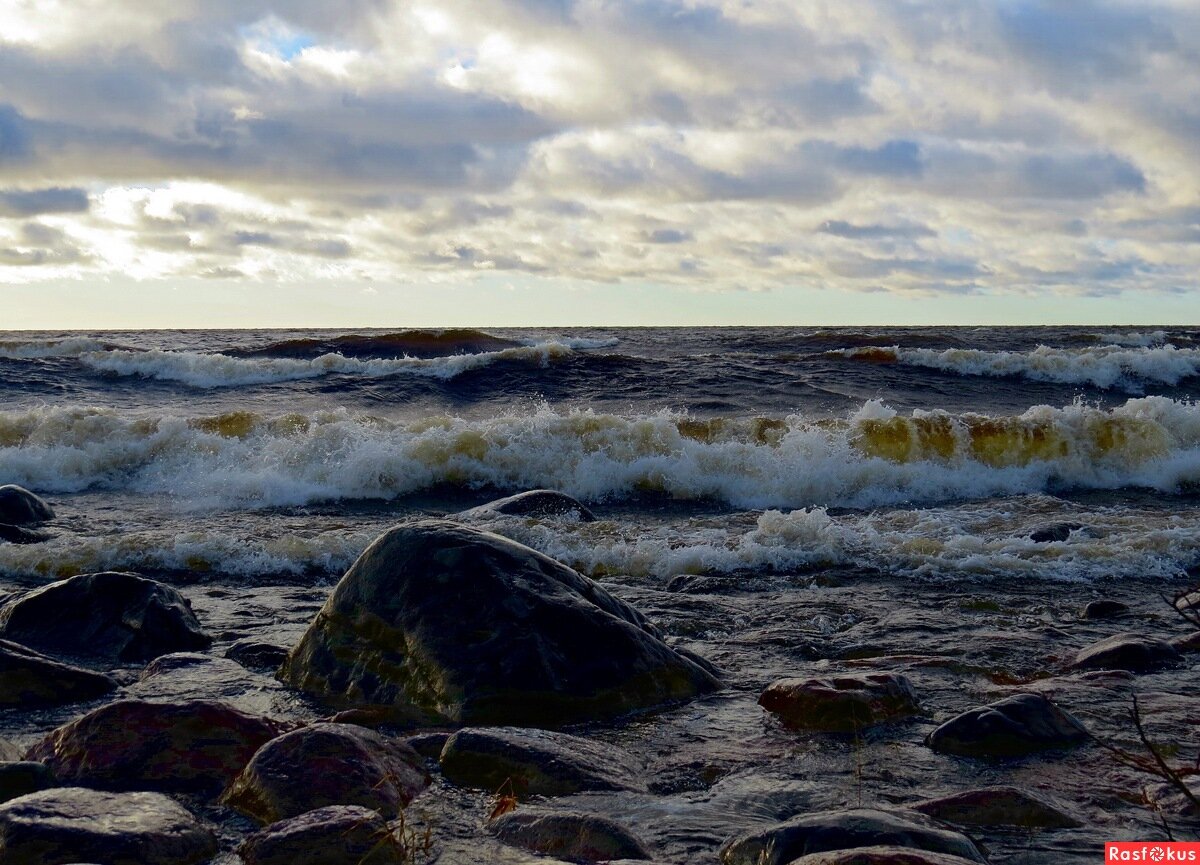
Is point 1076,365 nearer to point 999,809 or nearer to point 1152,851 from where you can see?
point 999,809

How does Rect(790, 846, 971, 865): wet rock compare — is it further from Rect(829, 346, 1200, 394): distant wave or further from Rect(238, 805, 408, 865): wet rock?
Rect(829, 346, 1200, 394): distant wave

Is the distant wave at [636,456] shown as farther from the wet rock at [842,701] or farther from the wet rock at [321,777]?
the wet rock at [321,777]

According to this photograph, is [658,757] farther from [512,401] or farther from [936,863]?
[512,401]

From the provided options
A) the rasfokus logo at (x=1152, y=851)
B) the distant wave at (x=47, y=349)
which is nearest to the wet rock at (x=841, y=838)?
the rasfokus logo at (x=1152, y=851)

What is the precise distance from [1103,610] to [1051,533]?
2092mm

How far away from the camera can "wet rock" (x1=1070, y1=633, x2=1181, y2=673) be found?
5082 millimetres

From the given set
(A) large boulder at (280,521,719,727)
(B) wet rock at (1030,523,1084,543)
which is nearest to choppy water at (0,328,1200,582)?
(B) wet rock at (1030,523,1084,543)

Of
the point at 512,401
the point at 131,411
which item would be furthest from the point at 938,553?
the point at 131,411

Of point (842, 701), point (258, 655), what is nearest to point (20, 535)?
point (258, 655)

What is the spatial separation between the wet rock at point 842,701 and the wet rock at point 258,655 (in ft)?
8.03

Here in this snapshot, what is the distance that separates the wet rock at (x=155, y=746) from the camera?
12.0ft

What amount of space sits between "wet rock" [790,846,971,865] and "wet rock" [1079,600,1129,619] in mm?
3922

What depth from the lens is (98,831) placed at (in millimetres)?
3012

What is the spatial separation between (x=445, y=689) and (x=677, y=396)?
15.5 meters
